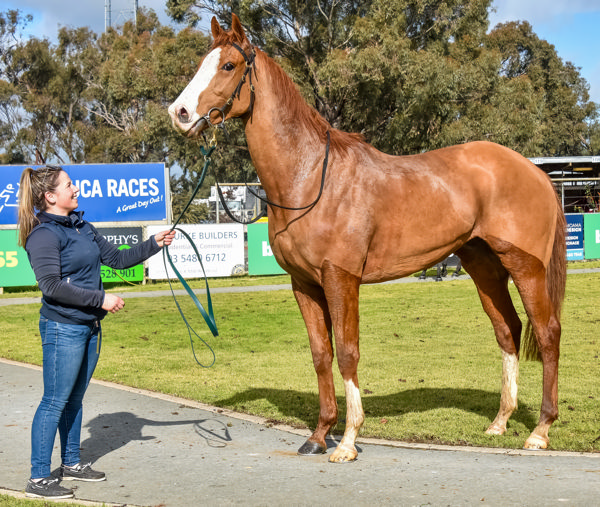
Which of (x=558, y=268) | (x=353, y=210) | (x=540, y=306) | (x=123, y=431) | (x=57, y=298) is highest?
(x=353, y=210)

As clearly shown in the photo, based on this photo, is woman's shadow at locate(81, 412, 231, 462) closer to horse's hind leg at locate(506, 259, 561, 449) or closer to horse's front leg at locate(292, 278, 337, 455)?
horse's front leg at locate(292, 278, 337, 455)

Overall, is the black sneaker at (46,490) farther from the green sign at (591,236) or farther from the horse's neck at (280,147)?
the green sign at (591,236)

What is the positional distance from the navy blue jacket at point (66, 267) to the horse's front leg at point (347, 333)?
1.58 metres

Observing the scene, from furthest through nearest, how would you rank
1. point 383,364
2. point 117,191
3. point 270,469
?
point 117,191 < point 383,364 < point 270,469

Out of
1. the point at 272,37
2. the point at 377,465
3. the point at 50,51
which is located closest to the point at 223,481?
the point at 377,465

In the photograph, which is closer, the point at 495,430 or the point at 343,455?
the point at 343,455

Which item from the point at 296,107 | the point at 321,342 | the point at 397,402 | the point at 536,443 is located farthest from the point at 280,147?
the point at 397,402

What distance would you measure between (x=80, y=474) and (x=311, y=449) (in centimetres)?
166

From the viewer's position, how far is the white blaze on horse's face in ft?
16.2

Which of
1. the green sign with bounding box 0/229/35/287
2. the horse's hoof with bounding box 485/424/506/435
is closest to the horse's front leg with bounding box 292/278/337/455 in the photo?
the horse's hoof with bounding box 485/424/506/435

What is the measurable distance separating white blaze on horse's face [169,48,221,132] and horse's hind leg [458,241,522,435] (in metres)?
2.53

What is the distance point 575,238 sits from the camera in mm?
25891

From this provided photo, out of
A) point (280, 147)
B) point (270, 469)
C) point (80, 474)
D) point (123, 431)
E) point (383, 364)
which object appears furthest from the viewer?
point (383, 364)

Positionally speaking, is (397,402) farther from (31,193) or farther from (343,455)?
(31,193)
